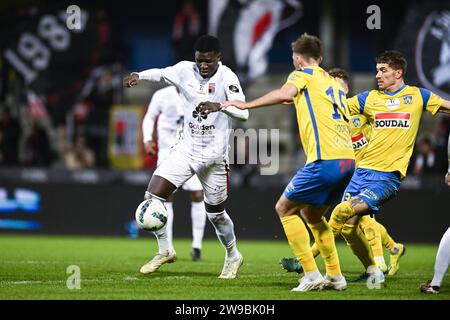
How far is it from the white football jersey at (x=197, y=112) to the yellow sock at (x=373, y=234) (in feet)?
5.98

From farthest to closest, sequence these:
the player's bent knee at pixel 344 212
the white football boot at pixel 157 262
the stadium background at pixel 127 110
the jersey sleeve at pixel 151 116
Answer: the stadium background at pixel 127 110 → the jersey sleeve at pixel 151 116 → the white football boot at pixel 157 262 → the player's bent knee at pixel 344 212

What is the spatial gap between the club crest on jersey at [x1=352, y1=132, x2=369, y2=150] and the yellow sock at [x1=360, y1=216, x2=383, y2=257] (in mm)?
830

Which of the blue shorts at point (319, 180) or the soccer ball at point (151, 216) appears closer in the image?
the blue shorts at point (319, 180)

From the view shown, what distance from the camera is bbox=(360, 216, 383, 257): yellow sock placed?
32.0ft

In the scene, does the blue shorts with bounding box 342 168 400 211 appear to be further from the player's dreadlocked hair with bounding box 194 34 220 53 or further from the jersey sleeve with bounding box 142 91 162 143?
the jersey sleeve with bounding box 142 91 162 143

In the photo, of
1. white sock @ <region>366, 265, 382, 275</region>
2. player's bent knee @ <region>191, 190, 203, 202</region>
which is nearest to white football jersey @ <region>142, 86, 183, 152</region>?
player's bent knee @ <region>191, 190, 203, 202</region>

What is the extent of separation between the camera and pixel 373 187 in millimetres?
8812

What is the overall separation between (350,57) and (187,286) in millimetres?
16518

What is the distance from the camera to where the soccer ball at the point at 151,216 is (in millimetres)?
8797

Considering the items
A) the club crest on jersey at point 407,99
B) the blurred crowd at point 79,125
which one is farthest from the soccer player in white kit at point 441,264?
the blurred crowd at point 79,125

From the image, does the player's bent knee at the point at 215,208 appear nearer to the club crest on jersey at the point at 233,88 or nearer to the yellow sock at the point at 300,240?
the club crest on jersey at the point at 233,88

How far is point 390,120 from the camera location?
899cm

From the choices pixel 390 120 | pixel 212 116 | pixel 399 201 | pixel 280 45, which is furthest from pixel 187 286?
pixel 280 45

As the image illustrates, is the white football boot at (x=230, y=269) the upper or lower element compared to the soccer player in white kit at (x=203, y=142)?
lower
